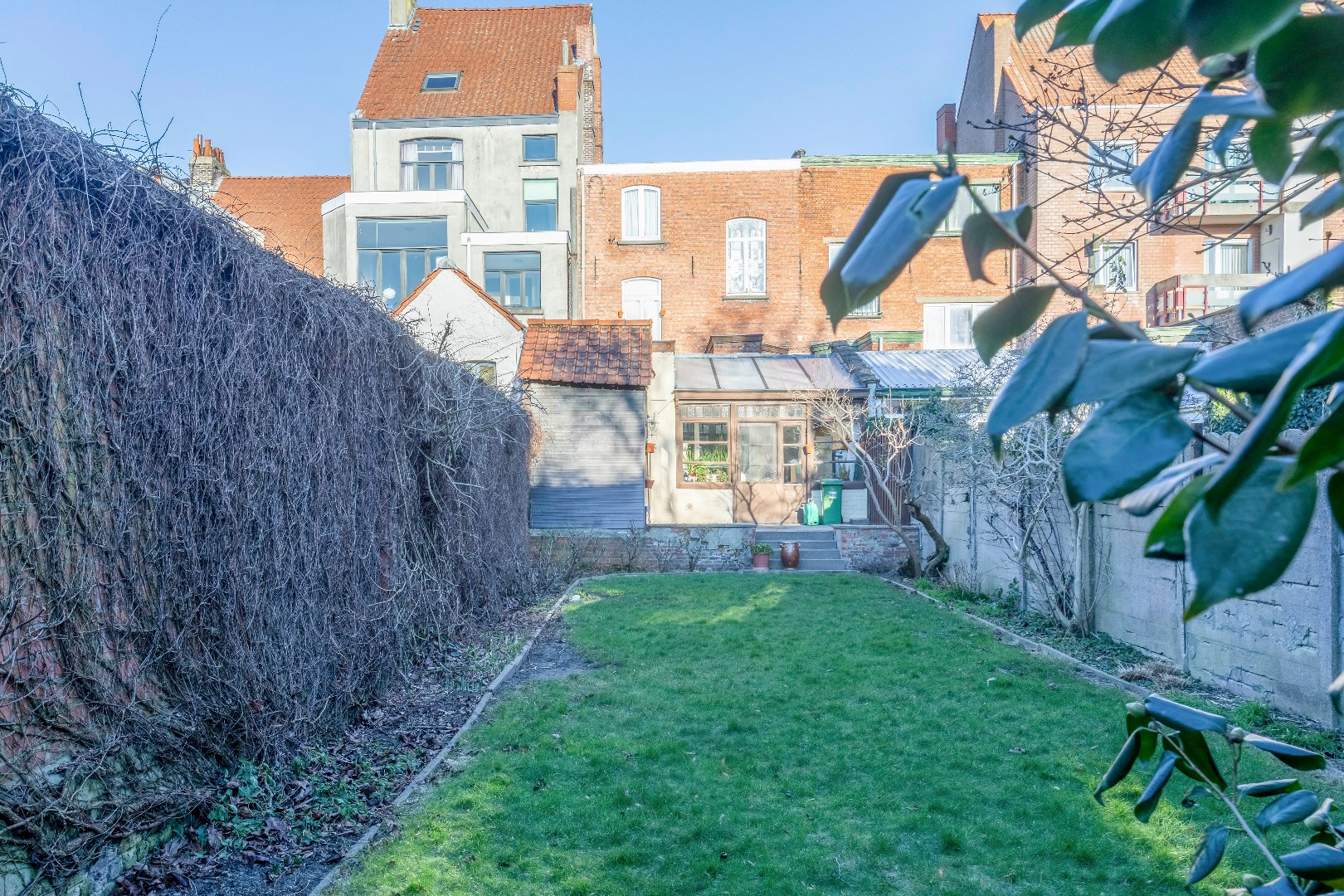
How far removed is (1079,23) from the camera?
707mm

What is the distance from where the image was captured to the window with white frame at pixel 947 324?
80.7 ft

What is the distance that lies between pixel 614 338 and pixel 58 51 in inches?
558

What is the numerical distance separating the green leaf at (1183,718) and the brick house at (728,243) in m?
24.5

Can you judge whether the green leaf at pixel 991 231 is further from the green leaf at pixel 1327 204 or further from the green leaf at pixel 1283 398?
the green leaf at pixel 1283 398

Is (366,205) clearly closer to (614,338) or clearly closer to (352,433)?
(614,338)

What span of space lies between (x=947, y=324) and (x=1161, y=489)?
25714 mm

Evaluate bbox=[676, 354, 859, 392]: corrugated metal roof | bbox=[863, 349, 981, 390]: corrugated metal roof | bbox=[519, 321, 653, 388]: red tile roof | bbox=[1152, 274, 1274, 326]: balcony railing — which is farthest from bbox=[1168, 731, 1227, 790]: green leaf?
bbox=[1152, 274, 1274, 326]: balcony railing

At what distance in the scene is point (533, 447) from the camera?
52.0 feet

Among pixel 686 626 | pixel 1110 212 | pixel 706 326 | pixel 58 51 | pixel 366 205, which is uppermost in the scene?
pixel 366 205

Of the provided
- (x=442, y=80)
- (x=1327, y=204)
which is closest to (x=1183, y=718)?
(x=1327, y=204)

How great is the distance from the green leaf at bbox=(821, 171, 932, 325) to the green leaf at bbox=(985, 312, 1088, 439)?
0.14m

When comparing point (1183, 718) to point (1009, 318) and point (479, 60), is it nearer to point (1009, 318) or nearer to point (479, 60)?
point (1009, 318)

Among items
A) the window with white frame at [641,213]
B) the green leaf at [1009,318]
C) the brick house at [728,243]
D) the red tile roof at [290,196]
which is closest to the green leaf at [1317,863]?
the green leaf at [1009,318]

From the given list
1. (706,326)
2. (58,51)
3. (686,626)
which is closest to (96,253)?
(58,51)
